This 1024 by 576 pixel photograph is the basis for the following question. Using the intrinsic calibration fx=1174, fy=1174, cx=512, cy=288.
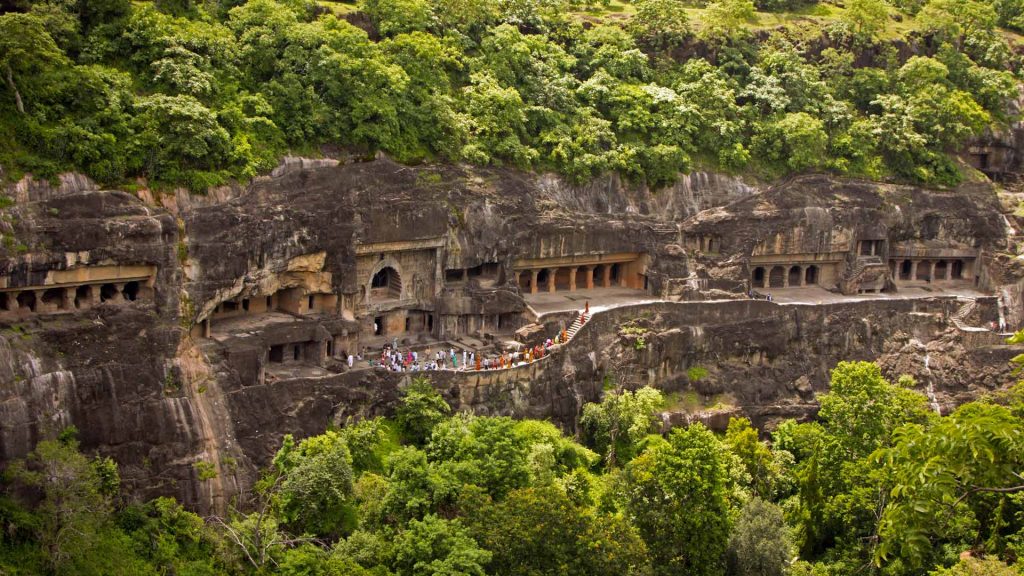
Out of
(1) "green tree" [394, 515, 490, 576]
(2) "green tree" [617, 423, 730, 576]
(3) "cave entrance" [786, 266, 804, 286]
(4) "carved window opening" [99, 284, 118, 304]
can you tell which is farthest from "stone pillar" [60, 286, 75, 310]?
(3) "cave entrance" [786, 266, 804, 286]

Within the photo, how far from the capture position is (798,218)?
157 ft

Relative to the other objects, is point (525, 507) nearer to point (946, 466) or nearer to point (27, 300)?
point (27, 300)

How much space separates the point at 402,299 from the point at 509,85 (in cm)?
Result: 1115

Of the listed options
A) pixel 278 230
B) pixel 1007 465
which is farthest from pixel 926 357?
pixel 1007 465

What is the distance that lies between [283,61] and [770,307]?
798 inches

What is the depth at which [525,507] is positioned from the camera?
1183 inches

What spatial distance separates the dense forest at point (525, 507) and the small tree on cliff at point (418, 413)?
0.20 feet

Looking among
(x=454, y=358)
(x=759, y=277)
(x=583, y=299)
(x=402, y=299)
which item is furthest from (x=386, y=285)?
(x=759, y=277)

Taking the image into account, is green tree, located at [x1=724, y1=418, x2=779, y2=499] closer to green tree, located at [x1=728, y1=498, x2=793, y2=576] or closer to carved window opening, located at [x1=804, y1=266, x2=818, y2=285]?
green tree, located at [x1=728, y1=498, x2=793, y2=576]

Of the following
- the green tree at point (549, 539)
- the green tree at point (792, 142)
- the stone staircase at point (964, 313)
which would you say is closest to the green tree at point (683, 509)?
the green tree at point (549, 539)

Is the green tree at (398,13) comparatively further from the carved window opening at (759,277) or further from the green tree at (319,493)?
the green tree at (319,493)

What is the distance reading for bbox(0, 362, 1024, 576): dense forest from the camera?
1134 inches

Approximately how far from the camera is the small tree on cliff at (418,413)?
35906mm

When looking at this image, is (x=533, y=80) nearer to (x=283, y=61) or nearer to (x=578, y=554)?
(x=283, y=61)
